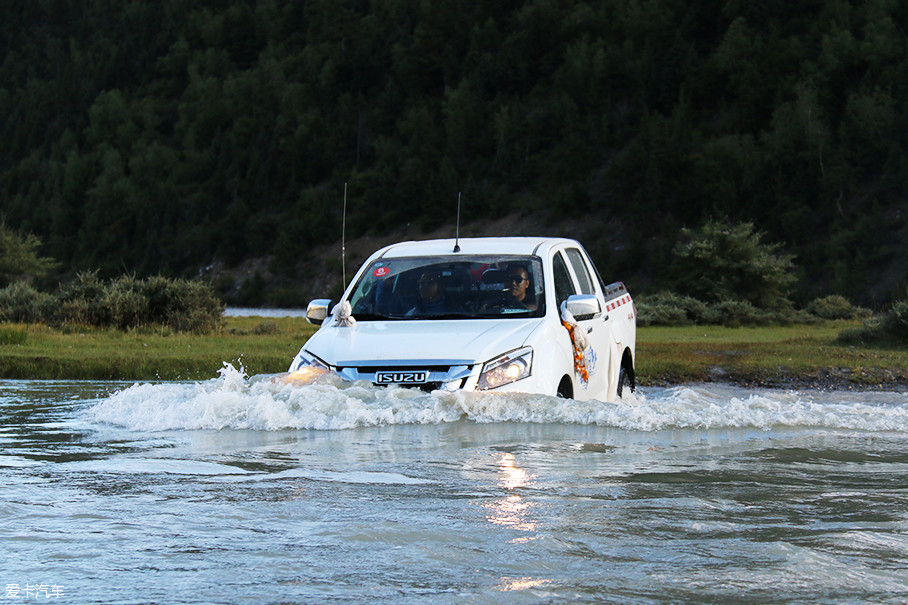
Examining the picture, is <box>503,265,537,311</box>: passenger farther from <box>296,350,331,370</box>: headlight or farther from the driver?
<box>296,350,331,370</box>: headlight

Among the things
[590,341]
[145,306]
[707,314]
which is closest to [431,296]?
[590,341]

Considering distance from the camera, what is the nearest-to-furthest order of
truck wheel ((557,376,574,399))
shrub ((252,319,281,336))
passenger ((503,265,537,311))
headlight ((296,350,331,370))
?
headlight ((296,350,331,370)) < truck wheel ((557,376,574,399)) < passenger ((503,265,537,311)) < shrub ((252,319,281,336))

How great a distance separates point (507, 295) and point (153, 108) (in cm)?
9962

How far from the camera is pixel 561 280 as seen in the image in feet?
34.0

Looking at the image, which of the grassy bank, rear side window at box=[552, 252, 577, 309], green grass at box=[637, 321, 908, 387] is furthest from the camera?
the grassy bank

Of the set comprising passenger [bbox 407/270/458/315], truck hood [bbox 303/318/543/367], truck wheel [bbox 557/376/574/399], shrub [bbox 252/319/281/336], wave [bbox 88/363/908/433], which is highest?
passenger [bbox 407/270/458/315]

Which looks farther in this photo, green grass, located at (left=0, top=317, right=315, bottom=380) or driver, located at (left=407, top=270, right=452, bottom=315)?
green grass, located at (left=0, top=317, right=315, bottom=380)

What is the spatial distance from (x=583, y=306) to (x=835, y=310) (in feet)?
108

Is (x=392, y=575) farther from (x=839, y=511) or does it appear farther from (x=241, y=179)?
(x=241, y=179)

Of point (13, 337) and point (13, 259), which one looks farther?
point (13, 259)

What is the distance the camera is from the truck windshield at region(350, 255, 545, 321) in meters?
9.75

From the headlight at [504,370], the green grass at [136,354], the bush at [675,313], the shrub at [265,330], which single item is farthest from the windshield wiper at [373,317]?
the bush at [675,313]

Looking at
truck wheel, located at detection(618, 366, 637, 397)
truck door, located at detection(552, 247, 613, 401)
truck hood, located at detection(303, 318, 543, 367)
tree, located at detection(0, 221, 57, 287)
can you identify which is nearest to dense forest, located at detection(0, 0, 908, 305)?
tree, located at detection(0, 221, 57, 287)

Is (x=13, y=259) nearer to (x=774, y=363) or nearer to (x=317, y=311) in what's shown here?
(x=774, y=363)
